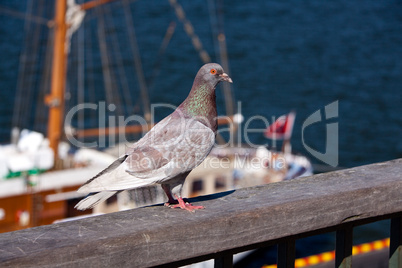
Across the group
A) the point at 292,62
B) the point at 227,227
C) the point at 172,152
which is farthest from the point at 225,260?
Answer: the point at 292,62

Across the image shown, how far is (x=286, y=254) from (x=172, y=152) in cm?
140

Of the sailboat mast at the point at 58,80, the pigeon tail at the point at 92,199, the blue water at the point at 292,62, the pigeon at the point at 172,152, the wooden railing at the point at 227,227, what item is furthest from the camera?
the blue water at the point at 292,62

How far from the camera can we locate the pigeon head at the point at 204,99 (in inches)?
143

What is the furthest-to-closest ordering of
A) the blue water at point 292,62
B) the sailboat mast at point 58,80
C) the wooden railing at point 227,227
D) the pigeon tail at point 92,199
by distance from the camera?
the blue water at point 292,62 → the sailboat mast at point 58,80 → the pigeon tail at point 92,199 → the wooden railing at point 227,227

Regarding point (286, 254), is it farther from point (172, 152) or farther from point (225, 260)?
point (172, 152)

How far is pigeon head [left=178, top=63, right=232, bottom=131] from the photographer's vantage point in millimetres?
3637

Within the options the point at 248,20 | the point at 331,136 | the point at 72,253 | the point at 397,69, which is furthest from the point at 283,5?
the point at 72,253

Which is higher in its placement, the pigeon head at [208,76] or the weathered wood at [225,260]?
the pigeon head at [208,76]

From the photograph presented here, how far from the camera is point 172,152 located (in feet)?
11.3

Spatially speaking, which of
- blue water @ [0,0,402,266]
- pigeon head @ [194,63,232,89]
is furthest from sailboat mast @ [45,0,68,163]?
pigeon head @ [194,63,232,89]

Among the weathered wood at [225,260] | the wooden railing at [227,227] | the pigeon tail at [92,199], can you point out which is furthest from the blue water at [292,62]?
the weathered wood at [225,260]

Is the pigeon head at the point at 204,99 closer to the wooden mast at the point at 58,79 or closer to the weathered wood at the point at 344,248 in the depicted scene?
the weathered wood at the point at 344,248

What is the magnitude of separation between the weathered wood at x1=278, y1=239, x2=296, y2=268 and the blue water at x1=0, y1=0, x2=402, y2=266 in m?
16.0

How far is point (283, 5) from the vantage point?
34312 millimetres
